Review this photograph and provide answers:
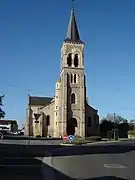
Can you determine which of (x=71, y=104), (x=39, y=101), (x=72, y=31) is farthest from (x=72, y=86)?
(x=39, y=101)

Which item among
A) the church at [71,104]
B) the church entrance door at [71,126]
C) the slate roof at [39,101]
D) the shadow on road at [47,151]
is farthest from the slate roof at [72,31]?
the shadow on road at [47,151]

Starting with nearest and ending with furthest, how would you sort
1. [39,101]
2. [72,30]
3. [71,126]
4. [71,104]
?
[71,126], [71,104], [72,30], [39,101]

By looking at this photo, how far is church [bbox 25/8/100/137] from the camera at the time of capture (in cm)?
7826

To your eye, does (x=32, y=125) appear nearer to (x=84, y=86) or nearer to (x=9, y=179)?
(x=84, y=86)

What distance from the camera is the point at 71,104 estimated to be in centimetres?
7956

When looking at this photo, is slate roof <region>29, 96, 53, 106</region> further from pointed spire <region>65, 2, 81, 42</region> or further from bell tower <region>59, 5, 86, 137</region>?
pointed spire <region>65, 2, 81, 42</region>

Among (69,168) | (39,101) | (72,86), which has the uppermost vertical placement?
(72,86)

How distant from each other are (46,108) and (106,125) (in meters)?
19.1

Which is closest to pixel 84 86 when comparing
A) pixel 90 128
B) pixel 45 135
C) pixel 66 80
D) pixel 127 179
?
pixel 66 80

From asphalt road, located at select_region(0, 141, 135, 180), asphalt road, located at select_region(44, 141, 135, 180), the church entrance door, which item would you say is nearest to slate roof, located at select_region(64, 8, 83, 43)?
the church entrance door

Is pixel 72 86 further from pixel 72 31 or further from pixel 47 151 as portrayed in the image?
pixel 47 151

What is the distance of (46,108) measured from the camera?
90.7m

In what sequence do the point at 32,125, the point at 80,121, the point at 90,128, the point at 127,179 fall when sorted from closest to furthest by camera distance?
the point at 127,179, the point at 80,121, the point at 90,128, the point at 32,125

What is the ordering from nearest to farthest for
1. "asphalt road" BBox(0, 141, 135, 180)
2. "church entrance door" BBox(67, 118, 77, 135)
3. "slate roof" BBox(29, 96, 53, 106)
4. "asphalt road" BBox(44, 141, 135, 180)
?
"asphalt road" BBox(44, 141, 135, 180) → "asphalt road" BBox(0, 141, 135, 180) → "church entrance door" BBox(67, 118, 77, 135) → "slate roof" BBox(29, 96, 53, 106)
